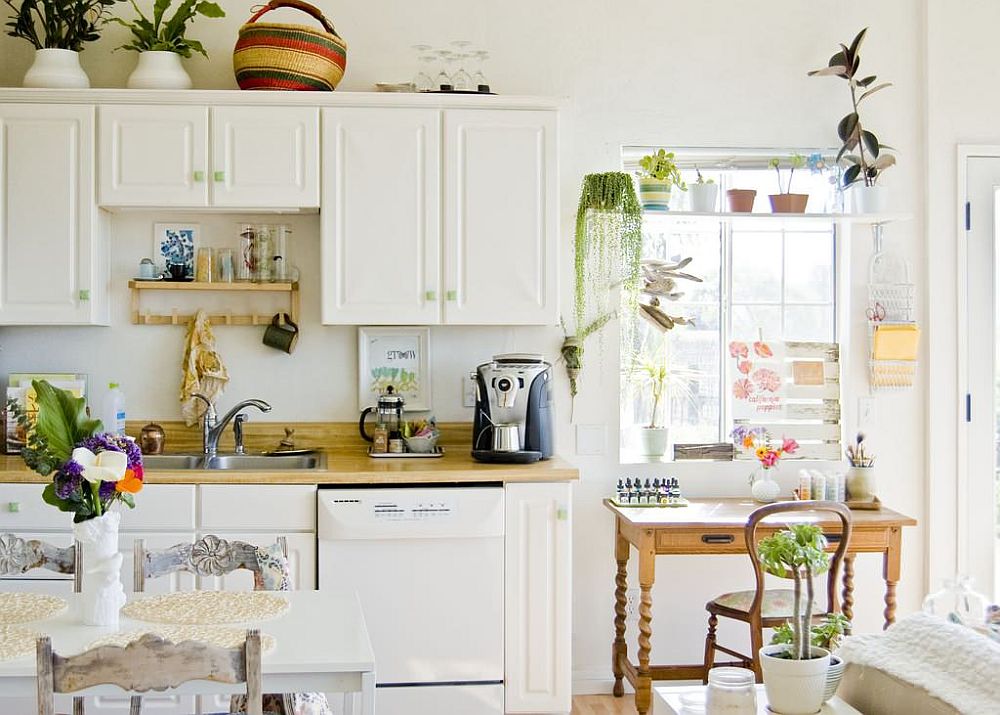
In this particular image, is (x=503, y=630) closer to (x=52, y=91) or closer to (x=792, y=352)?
(x=792, y=352)

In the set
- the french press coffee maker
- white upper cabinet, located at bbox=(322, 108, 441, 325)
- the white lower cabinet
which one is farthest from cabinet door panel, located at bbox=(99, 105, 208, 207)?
the white lower cabinet

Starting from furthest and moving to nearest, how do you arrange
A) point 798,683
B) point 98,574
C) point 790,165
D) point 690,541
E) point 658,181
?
point 790,165, point 658,181, point 690,541, point 98,574, point 798,683

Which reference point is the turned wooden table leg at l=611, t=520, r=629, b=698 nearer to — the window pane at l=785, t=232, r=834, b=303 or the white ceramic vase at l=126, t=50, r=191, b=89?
the window pane at l=785, t=232, r=834, b=303

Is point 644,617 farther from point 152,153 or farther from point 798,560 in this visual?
point 152,153

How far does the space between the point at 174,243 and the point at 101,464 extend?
2179 mm

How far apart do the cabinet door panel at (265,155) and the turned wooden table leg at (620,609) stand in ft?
5.73

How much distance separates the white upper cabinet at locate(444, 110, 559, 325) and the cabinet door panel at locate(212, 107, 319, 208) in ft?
1.72

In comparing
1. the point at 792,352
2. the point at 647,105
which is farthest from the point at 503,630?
the point at 647,105

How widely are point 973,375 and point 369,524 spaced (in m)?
2.56

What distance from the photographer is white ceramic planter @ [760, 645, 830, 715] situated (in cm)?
227

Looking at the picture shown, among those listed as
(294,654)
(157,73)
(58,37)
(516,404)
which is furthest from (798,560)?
(58,37)

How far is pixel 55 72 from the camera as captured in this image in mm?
4062

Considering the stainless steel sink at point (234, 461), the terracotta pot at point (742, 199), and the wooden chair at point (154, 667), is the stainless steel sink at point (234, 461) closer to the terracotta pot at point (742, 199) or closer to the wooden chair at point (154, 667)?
the terracotta pot at point (742, 199)

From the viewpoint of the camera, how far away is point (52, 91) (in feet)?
13.1
